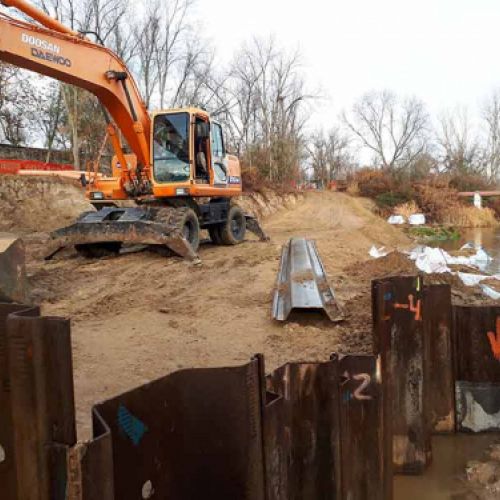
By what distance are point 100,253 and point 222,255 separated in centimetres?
264

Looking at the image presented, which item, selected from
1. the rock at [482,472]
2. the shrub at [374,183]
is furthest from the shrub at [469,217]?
the rock at [482,472]

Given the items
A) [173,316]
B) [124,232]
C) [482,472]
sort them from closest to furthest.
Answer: [482,472] → [173,316] → [124,232]

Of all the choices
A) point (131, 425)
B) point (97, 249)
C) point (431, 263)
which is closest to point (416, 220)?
point (431, 263)

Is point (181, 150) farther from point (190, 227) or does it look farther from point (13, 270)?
point (13, 270)

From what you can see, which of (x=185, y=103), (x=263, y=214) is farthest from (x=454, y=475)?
(x=185, y=103)

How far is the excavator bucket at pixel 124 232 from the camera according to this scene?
10445mm

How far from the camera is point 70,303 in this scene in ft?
25.0

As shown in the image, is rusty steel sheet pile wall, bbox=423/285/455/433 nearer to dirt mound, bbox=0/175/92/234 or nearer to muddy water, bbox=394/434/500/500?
muddy water, bbox=394/434/500/500

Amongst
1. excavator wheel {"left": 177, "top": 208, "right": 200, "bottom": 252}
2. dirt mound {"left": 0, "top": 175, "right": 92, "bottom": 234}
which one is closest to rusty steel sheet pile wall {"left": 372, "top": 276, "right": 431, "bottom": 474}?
excavator wheel {"left": 177, "top": 208, "right": 200, "bottom": 252}

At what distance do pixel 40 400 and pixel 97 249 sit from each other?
9958 millimetres

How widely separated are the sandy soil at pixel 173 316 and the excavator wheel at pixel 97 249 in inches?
7.3

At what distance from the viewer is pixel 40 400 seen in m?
1.92

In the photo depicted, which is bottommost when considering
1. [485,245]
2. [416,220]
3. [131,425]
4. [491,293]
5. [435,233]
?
[491,293]

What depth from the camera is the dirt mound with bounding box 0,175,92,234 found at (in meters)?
18.0
